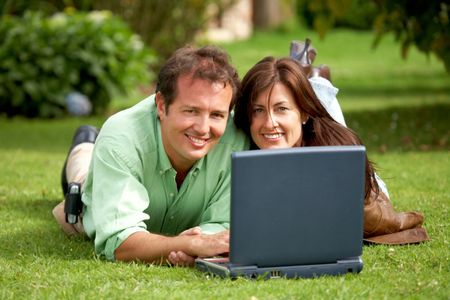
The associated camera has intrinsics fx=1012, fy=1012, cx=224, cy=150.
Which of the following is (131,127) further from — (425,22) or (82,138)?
(425,22)

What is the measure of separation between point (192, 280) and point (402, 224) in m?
1.36

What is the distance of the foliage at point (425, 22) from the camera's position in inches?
378

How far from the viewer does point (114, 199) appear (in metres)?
4.48

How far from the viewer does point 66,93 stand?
41.6 feet

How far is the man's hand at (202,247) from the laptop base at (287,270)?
0.11m

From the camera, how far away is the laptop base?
412cm

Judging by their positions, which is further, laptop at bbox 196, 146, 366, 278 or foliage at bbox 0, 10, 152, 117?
foliage at bbox 0, 10, 152, 117

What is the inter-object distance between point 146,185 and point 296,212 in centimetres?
95

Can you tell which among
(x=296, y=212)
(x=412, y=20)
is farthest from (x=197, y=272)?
(x=412, y=20)

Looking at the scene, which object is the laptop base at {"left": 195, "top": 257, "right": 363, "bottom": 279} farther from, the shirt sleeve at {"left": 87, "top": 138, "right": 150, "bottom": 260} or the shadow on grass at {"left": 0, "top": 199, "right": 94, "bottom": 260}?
the shadow on grass at {"left": 0, "top": 199, "right": 94, "bottom": 260}

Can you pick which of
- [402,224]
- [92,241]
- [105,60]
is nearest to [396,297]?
[402,224]

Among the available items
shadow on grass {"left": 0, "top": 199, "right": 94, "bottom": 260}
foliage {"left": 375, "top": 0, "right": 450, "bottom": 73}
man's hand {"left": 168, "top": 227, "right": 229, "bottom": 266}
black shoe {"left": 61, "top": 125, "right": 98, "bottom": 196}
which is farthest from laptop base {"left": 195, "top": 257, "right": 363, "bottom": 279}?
foliage {"left": 375, "top": 0, "right": 450, "bottom": 73}

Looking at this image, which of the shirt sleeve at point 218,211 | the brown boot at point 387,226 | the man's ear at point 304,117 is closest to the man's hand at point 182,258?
the shirt sleeve at point 218,211

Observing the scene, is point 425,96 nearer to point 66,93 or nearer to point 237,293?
point 66,93
